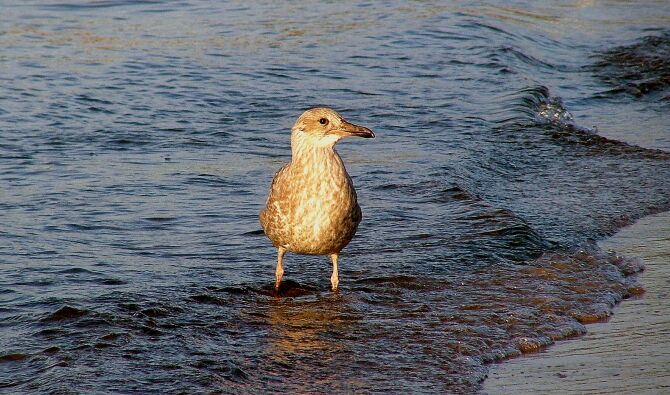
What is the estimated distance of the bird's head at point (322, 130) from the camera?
759 centimetres

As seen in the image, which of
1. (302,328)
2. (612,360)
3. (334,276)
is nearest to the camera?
(612,360)

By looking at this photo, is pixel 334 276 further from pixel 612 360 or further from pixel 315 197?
pixel 612 360

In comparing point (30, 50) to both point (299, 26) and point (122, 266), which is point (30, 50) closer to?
point (299, 26)

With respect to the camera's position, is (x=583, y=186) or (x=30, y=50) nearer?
(x=583, y=186)

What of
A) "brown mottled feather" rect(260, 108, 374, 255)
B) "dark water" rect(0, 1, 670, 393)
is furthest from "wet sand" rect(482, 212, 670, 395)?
"brown mottled feather" rect(260, 108, 374, 255)

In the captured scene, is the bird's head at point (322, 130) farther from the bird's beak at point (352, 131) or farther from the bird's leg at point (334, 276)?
the bird's leg at point (334, 276)

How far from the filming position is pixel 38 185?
31.6 ft

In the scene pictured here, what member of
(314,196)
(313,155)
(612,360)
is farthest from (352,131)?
(612,360)

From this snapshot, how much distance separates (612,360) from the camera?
6.43m

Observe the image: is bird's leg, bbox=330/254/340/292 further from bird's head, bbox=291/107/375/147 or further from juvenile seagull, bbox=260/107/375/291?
bird's head, bbox=291/107/375/147

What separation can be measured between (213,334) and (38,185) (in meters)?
3.49

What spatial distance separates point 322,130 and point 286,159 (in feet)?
11.1

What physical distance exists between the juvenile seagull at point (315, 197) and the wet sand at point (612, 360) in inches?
60.4

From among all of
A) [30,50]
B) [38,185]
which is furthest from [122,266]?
[30,50]
